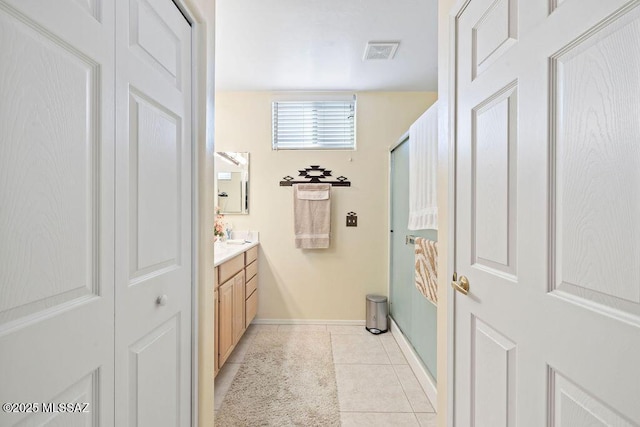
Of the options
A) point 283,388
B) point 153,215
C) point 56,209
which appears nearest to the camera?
point 56,209

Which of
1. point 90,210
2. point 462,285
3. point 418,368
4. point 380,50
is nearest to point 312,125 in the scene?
point 380,50

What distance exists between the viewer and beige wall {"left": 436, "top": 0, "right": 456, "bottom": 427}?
129cm

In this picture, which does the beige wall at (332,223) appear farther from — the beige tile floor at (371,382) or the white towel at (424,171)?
the white towel at (424,171)

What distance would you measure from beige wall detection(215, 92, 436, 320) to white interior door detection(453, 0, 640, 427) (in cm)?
213

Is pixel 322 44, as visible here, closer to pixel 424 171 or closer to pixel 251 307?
pixel 424 171

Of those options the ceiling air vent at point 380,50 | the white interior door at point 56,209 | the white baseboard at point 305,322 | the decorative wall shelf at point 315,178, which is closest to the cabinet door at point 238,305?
the white baseboard at point 305,322

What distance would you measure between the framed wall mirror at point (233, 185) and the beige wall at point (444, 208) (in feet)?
7.49

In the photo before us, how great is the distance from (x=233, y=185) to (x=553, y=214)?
294 centimetres

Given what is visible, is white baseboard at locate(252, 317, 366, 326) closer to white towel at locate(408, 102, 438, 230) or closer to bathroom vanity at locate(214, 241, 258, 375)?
bathroom vanity at locate(214, 241, 258, 375)

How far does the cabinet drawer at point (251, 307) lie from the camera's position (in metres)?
2.80

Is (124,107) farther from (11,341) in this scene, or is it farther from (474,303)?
(474,303)

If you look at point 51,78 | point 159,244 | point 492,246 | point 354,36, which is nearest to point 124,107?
point 51,78

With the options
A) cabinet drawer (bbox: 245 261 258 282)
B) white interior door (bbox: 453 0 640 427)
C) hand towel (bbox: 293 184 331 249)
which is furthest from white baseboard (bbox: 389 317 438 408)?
cabinet drawer (bbox: 245 261 258 282)

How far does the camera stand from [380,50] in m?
2.39
